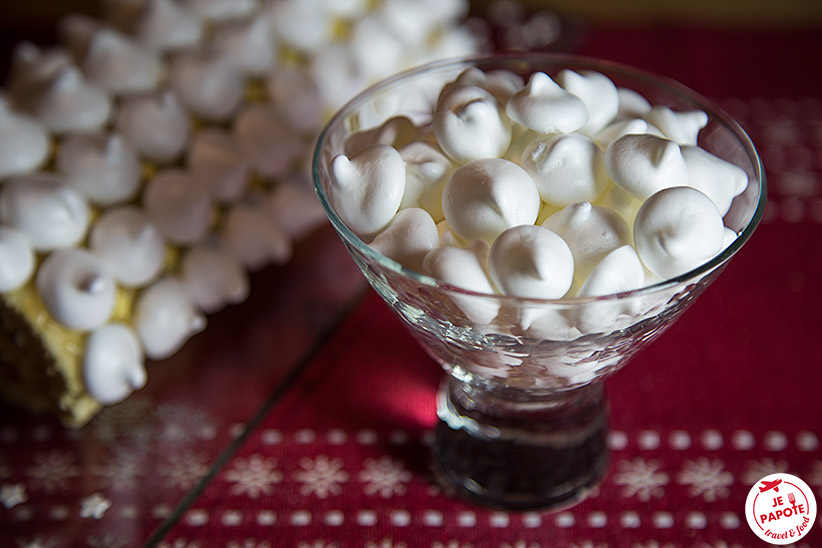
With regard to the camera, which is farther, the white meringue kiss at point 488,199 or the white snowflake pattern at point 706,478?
the white snowflake pattern at point 706,478

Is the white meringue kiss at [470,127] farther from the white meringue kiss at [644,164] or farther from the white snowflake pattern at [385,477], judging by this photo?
the white snowflake pattern at [385,477]

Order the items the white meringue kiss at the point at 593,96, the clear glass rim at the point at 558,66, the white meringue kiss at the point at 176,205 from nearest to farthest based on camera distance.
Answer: the clear glass rim at the point at 558,66 < the white meringue kiss at the point at 593,96 < the white meringue kiss at the point at 176,205

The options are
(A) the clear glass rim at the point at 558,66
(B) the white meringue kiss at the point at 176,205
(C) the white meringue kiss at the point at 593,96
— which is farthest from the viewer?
(B) the white meringue kiss at the point at 176,205

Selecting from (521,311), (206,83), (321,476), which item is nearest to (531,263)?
(521,311)

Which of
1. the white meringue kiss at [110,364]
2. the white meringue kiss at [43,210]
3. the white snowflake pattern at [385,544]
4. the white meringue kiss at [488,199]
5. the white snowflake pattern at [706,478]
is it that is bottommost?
the white snowflake pattern at [706,478]

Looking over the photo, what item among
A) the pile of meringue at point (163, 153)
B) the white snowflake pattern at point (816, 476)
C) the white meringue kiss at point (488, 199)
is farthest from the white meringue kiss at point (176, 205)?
the white snowflake pattern at point (816, 476)

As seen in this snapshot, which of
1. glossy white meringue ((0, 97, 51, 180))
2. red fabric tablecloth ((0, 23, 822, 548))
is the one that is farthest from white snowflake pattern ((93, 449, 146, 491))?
glossy white meringue ((0, 97, 51, 180))

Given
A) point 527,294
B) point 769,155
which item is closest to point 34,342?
point 527,294
